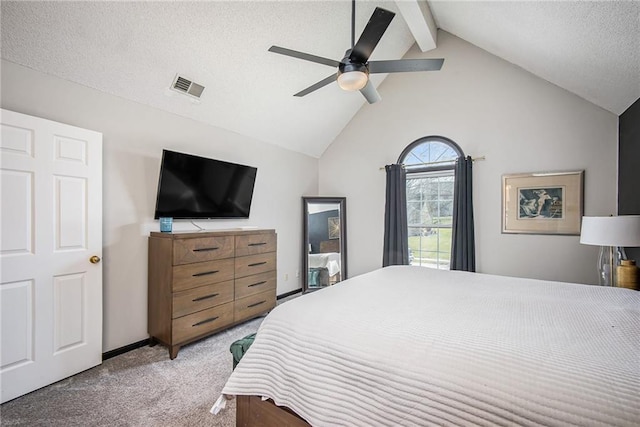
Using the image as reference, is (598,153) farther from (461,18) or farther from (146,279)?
(146,279)

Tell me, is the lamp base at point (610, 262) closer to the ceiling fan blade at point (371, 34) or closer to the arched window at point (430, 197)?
the arched window at point (430, 197)

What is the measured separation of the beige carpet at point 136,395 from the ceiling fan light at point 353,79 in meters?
2.45

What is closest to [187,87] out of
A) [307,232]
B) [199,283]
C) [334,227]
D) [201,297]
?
[199,283]

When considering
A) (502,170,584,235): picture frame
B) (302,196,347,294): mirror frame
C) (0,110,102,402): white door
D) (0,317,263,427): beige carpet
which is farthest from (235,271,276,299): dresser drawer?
(502,170,584,235): picture frame

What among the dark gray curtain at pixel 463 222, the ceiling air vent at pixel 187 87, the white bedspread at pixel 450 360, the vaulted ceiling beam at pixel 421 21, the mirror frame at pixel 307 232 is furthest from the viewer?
the mirror frame at pixel 307 232

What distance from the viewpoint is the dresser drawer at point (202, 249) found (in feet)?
8.37

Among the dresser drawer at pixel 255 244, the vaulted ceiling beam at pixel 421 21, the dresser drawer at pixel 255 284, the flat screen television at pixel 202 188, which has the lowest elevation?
the dresser drawer at pixel 255 284

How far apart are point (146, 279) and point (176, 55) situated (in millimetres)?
2166

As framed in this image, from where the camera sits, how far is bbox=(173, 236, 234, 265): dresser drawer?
100 inches

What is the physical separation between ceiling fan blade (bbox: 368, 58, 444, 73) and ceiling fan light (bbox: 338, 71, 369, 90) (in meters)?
0.15

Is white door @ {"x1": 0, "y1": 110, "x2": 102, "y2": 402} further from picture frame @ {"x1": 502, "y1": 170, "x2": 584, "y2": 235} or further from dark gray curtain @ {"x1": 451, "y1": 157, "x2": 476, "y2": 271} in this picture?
picture frame @ {"x1": 502, "y1": 170, "x2": 584, "y2": 235}

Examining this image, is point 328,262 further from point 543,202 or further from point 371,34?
point 371,34

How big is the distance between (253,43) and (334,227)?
287cm

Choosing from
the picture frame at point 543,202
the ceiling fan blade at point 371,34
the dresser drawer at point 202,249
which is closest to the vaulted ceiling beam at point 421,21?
the ceiling fan blade at point 371,34
